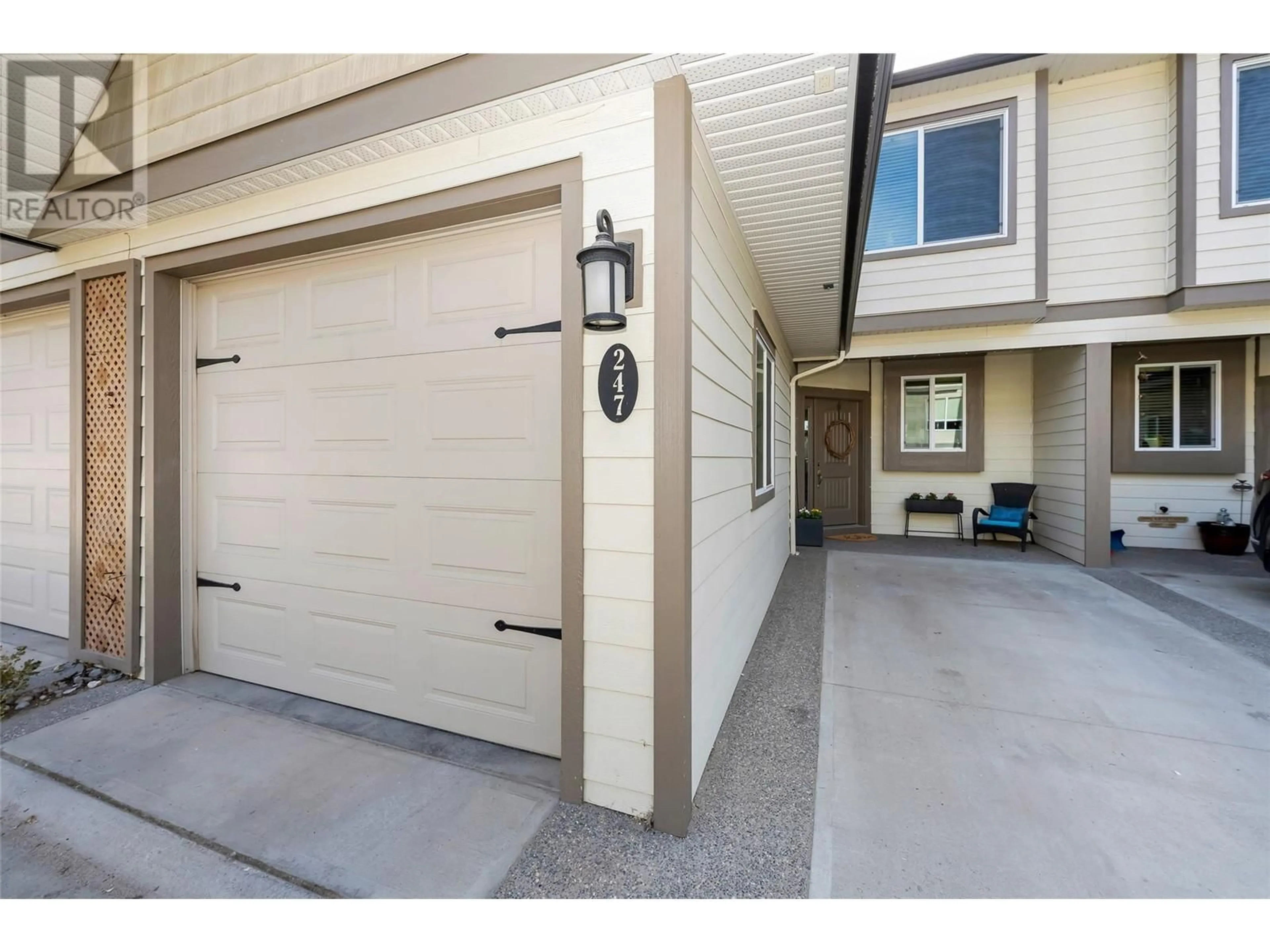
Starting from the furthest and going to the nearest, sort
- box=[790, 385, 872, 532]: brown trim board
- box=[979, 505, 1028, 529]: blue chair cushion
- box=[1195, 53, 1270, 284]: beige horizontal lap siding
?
1. box=[790, 385, 872, 532]: brown trim board
2. box=[979, 505, 1028, 529]: blue chair cushion
3. box=[1195, 53, 1270, 284]: beige horizontal lap siding

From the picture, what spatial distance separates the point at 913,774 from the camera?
1.97 meters

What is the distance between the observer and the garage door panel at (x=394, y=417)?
204 centimetres

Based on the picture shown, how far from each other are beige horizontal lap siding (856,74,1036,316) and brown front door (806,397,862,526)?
1.73 metres

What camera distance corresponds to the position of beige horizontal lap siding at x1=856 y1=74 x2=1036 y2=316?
17.5 ft

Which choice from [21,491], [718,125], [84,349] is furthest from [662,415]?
[21,491]

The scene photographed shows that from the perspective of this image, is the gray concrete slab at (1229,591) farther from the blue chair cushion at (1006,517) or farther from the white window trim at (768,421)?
the white window trim at (768,421)

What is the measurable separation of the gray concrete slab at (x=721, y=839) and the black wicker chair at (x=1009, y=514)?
5.44 metres

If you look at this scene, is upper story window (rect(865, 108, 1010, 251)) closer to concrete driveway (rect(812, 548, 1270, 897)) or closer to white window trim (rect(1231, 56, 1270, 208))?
white window trim (rect(1231, 56, 1270, 208))

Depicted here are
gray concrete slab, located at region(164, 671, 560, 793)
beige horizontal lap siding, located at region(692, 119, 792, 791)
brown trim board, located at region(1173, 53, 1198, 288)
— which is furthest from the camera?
brown trim board, located at region(1173, 53, 1198, 288)

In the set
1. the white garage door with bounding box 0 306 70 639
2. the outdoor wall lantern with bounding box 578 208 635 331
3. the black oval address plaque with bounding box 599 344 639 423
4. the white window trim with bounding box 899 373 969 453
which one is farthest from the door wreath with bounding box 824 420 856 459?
the white garage door with bounding box 0 306 70 639

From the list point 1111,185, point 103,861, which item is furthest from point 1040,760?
point 1111,185

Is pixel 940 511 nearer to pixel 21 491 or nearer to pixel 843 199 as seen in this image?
pixel 843 199

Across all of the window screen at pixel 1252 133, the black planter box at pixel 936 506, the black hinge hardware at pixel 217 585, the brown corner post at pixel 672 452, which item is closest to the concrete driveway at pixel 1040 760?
the brown corner post at pixel 672 452

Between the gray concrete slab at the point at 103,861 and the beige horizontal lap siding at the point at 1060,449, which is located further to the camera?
the beige horizontal lap siding at the point at 1060,449
